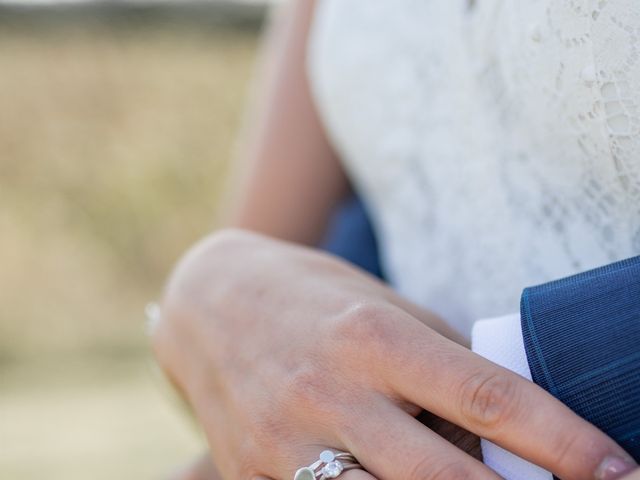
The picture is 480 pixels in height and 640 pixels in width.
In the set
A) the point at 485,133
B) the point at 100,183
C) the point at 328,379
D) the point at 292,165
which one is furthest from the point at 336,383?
the point at 100,183

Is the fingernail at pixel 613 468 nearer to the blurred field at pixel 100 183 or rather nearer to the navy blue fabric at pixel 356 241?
the navy blue fabric at pixel 356 241

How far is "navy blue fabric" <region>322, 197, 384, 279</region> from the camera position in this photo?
103 centimetres

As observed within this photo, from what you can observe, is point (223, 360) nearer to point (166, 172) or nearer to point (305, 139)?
→ point (305, 139)

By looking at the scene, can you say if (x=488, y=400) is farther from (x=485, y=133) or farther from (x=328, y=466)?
(x=485, y=133)

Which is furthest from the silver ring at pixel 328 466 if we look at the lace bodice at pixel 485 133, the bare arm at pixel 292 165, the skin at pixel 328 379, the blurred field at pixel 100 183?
the blurred field at pixel 100 183

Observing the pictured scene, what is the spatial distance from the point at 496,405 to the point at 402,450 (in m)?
0.07

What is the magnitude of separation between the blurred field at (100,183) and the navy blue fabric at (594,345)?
10.8 feet

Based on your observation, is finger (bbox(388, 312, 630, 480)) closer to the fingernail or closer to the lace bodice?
the fingernail

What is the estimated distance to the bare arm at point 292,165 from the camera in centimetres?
116

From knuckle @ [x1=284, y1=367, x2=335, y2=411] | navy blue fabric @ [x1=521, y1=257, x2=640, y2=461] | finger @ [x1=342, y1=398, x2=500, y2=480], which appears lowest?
knuckle @ [x1=284, y1=367, x2=335, y2=411]

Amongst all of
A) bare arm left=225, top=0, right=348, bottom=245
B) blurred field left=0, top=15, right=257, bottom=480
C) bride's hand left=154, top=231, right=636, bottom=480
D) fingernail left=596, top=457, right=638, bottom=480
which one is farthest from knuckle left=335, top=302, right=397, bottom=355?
blurred field left=0, top=15, right=257, bottom=480

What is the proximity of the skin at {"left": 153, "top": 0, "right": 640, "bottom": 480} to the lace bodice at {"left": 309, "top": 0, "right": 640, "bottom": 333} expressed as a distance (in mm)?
129

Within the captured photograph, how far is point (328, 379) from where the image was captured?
61 centimetres

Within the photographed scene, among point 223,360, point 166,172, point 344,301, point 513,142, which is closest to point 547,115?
point 513,142
